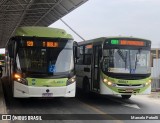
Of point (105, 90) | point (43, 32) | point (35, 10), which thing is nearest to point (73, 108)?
point (105, 90)

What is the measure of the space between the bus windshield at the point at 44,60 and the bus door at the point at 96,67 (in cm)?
169

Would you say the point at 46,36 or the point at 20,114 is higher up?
the point at 46,36

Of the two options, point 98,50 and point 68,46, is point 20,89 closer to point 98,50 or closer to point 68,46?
point 68,46

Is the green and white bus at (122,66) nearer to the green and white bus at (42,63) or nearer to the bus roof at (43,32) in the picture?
the green and white bus at (42,63)

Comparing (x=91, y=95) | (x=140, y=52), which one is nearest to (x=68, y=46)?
(x=140, y=52)

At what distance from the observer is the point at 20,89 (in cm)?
1452

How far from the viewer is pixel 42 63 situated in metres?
15.0

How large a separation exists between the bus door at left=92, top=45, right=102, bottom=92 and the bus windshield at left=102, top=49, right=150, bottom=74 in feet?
1.89

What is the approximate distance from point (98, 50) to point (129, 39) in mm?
1389

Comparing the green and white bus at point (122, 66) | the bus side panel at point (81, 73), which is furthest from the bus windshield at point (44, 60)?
the bus side panel at point (81, 73)

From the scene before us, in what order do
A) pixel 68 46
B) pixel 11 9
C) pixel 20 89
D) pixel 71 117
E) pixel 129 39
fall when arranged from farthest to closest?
1. pixel 11 9
2. pixel 129 39
3. pixel 68 46
4. pixel 20 89
5. pixel 71 117

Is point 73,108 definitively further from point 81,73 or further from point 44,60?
point 81,73

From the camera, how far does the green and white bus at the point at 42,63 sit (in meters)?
14.6

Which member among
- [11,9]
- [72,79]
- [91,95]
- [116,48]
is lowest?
[91,95]
